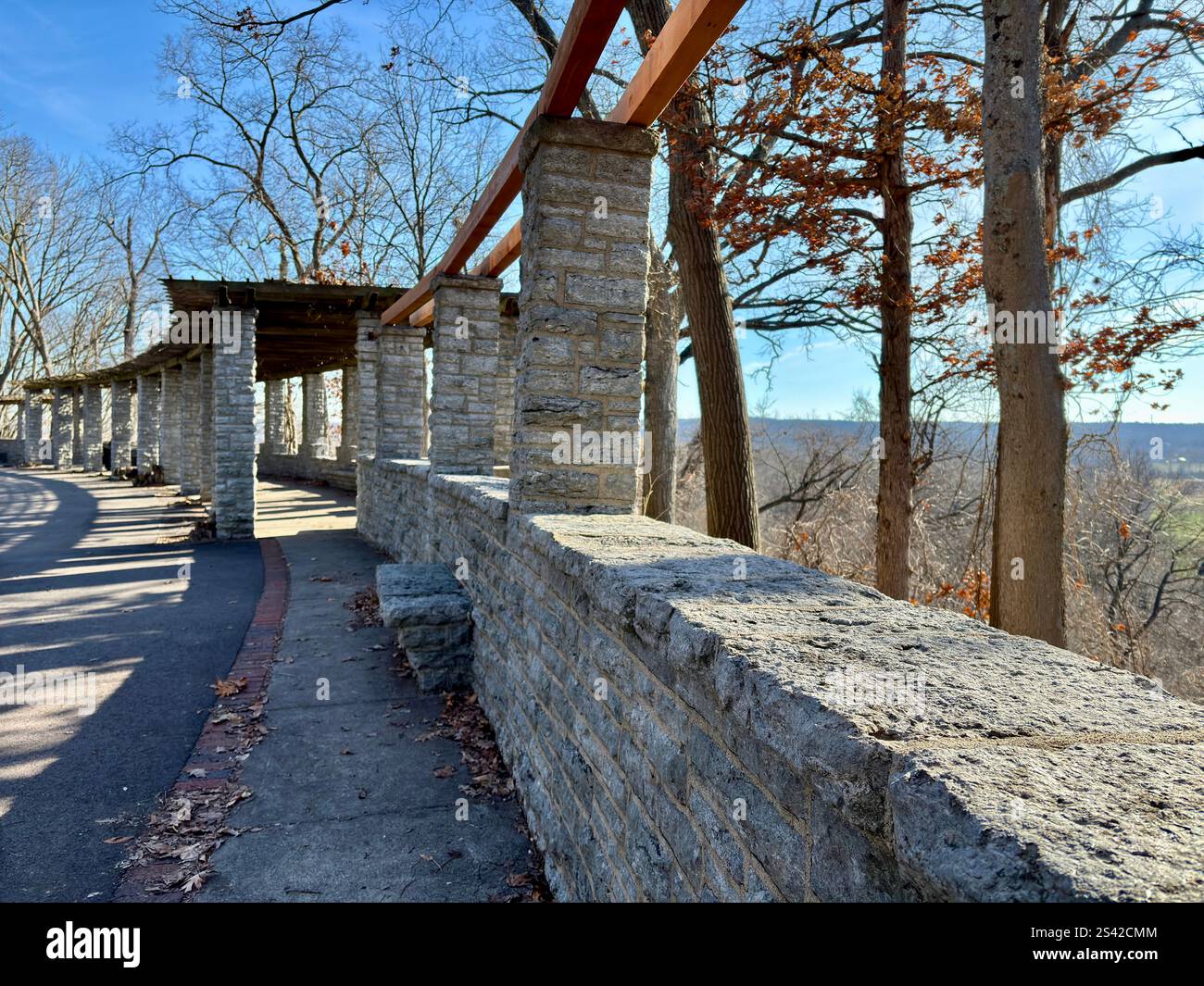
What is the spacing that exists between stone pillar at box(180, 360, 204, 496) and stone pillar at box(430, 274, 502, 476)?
12.1 metres

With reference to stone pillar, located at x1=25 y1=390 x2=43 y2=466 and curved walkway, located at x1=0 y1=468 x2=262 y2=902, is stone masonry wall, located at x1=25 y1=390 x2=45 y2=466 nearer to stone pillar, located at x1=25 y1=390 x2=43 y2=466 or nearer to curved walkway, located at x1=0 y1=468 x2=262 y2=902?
stone pillar, located at x1=25 y1=390 x2=43 y2=466

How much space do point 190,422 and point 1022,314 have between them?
709 inches

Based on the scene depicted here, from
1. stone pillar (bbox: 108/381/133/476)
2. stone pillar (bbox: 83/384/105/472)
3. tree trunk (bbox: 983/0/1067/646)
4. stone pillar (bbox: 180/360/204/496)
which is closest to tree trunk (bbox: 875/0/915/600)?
tree trunk (bbox: 983/0/1067/646)

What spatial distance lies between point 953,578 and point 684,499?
253 inches

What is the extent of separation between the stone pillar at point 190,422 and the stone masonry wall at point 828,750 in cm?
1748

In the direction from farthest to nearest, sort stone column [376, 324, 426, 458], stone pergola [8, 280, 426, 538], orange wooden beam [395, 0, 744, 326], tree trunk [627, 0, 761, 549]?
1. stone column [376, 324, 426, 458]
2. stone pergola [8, 280, 426, 538]
3. tree trunk [627, 0, 761, 549]
4. orange wooden beam [395, 0, 744, 326]

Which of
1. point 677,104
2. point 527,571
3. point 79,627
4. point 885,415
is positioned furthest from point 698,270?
point 79,627

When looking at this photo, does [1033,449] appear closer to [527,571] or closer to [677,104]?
[527,571]

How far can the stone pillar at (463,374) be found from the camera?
26.5 ft

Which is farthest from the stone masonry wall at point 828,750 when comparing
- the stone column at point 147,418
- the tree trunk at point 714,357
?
the stone column at point 147,418

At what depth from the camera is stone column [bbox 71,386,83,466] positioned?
95.4 feet

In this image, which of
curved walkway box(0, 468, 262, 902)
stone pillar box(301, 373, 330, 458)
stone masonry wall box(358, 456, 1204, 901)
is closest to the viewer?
stone masonry wall box(358, 456, 1204, 901)

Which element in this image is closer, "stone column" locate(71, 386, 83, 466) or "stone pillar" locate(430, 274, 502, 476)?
"stone pillar" locate(430, 274, 502, 476)

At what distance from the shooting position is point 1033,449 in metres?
5.14
